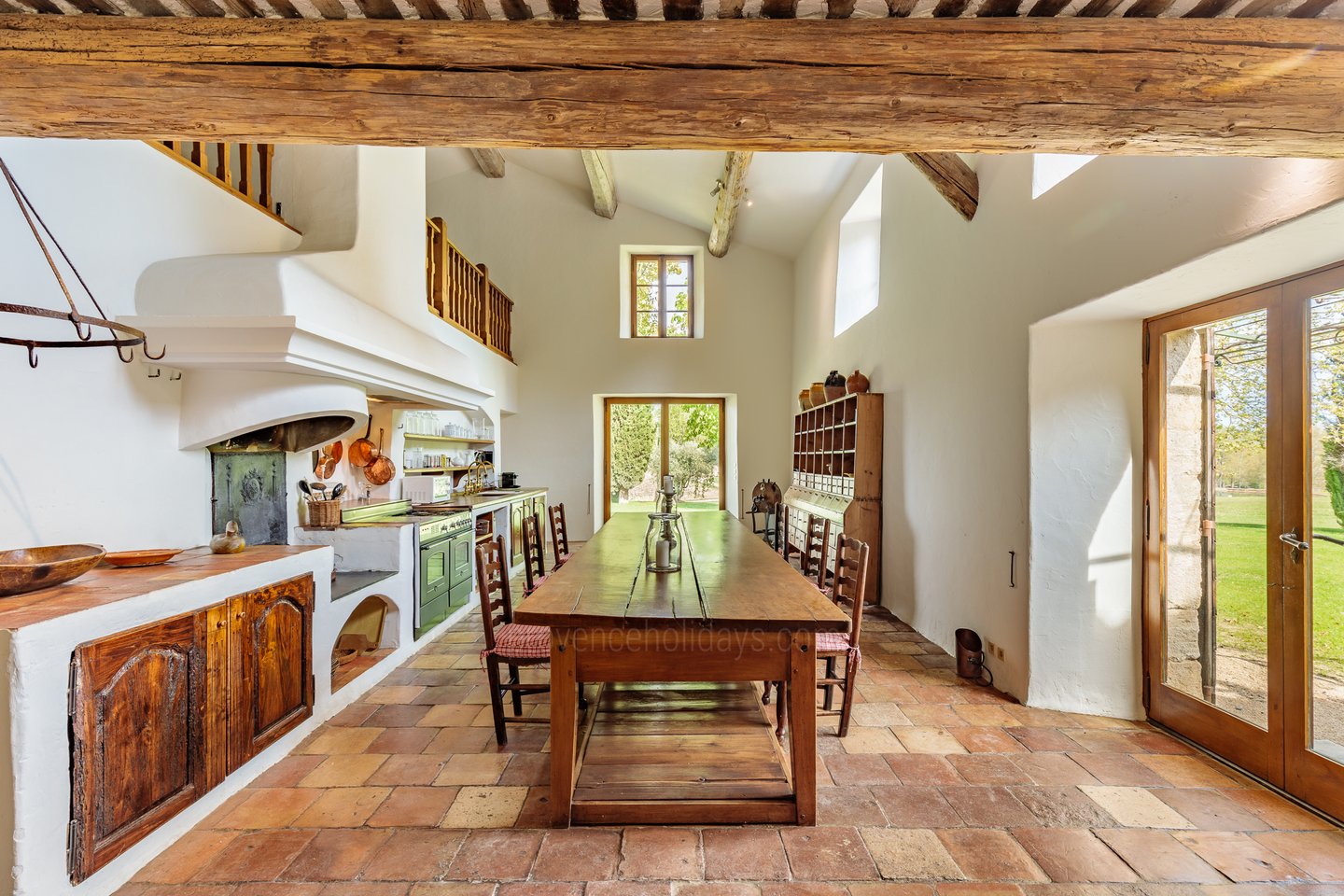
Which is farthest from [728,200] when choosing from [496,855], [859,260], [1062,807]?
[496,855]

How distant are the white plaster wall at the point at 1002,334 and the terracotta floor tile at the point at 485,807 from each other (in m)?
2.60

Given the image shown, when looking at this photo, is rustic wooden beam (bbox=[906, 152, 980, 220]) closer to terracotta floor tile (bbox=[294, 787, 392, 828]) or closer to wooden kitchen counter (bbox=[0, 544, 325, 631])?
wooden kitchen counter (bbox=[0, 544, 325, 631])

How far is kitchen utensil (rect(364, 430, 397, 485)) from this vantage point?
4820 mm

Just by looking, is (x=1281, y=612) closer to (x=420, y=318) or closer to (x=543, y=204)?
(x=420, y=318)

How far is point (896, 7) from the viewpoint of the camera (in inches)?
57.7

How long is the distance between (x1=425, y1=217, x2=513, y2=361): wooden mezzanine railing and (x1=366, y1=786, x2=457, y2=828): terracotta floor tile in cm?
385

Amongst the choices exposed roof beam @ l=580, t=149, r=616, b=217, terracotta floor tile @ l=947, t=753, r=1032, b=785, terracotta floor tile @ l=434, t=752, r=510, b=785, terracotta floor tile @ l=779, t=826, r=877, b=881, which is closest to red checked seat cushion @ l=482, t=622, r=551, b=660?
terracotta floor tile @ l=434, t=752, r=510, b=785

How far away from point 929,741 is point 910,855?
855 mm

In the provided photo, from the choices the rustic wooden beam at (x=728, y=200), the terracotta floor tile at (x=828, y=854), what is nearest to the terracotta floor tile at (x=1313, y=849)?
the terracotta floor tile at (x=828, y=854)

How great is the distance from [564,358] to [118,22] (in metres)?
6.91

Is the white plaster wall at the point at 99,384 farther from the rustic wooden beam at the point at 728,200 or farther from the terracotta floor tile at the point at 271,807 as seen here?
the rustic wooden beam at the point at 728,200

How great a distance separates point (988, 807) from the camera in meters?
2.21

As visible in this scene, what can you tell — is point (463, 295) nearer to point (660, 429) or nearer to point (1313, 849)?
point (660, 429)

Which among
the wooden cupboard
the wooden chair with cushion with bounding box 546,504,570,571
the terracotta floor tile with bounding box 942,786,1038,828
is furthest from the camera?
the wooden chair with cushion with bounding box 546,504,570,571
